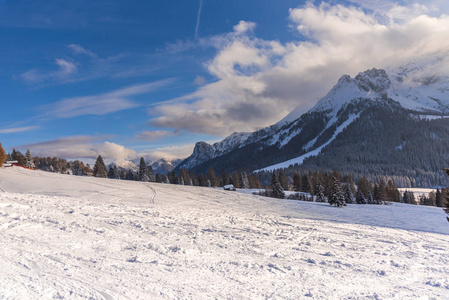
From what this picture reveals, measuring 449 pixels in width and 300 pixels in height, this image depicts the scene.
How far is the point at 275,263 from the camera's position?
25.1 feet

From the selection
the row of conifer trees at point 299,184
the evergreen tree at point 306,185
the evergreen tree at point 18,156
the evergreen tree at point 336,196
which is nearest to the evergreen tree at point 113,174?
the row of conifer trees at point 299,184

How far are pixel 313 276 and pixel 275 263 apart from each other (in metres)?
1.33

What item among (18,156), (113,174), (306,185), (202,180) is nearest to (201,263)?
(306,185)

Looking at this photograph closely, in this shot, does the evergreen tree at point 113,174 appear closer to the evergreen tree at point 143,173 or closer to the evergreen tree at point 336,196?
the evergreen tree at point 143,173

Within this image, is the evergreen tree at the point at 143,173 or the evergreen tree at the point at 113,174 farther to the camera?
the evergreen tree at the point at 113,174

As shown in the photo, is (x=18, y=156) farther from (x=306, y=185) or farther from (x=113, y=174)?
(x=306, y=185)

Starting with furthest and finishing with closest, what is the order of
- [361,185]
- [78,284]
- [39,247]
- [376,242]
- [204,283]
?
1. [361,185]
2. [376,242]
3. [39,247]
4. [204,283]
5. [78,284]

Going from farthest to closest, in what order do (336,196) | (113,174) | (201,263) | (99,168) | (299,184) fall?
(113,174) → (299,184) → (99,168) → (336,196) → (201,263)

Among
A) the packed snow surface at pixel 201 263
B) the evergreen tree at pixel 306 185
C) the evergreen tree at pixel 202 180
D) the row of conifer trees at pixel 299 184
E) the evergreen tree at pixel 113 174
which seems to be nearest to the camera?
the packed snow surface at pixel 201 263

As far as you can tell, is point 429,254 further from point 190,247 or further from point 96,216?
point 96,216

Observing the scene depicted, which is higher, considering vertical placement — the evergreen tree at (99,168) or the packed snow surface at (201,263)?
the evergreen tree at (99,168)

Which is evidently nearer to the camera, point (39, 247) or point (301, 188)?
point (39, 247)

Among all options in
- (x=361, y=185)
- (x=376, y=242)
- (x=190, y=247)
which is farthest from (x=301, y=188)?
(x=190, y=247)

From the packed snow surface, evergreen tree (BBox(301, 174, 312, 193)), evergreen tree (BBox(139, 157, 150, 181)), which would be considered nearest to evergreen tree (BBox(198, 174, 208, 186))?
evergreen tree (BBox(139, 157, 150, 181))
